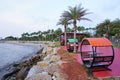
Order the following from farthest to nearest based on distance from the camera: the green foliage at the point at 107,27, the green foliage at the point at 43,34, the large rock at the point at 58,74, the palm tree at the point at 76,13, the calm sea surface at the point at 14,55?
the green foliage at the point at 43,34, the green foliage at the point at 107,27, the calm sea surface at the point at 14,55, the palm tree at the point at 76,13, the large rock at the point at 58,74

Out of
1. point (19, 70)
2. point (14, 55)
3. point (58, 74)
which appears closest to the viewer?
point (58, 74)

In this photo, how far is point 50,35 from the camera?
11156cm

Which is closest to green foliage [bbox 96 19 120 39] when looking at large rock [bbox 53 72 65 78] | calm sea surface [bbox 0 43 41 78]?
calm sea surface [bbox 0 43 41 78]

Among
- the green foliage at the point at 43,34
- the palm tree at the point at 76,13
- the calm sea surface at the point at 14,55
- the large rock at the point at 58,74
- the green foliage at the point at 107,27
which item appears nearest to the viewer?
the large rock at the point at 58,74

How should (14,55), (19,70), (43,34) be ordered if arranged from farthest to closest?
(43,34), (14,55), (19,70)

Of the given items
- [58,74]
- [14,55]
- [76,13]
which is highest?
[76,13]

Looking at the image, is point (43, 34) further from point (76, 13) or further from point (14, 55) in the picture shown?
point (76, 13)

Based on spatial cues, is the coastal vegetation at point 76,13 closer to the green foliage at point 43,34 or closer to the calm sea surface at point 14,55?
the calm sea surface at point 14,55

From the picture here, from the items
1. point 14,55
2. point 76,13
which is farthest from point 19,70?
point 14,55

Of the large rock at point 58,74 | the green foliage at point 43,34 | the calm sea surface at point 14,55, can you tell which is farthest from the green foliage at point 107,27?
the large rock at point 58,74

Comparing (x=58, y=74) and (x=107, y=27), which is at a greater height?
(x=107, y=27)

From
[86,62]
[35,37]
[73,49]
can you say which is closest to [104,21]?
[73,49]

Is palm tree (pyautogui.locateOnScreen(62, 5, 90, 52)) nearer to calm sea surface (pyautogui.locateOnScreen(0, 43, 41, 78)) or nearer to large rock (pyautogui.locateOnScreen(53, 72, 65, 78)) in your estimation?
calm sea surface (pyautogui.locateOnScreen(0, 43, 41, 78))

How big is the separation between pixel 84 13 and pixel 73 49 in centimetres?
448
